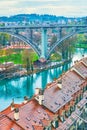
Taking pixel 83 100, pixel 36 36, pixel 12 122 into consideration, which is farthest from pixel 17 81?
pixel 36 36

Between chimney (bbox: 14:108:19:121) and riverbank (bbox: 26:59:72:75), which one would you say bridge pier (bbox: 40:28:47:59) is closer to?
riverbank (bbox: 26:59:72:75)

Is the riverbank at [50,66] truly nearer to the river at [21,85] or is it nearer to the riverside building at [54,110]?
the river at [21,85]

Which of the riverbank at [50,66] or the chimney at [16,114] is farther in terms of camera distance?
the riverbank at [50,66]

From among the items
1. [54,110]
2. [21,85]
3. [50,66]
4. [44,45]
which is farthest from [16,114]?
[44,45]

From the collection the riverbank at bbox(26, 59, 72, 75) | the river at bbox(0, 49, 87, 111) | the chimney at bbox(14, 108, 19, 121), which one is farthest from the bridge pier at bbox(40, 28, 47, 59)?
the chimney at bbox(14, 108, 19, 121)

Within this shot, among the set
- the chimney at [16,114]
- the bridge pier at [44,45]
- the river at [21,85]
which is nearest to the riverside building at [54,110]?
the chimney at [16,114]

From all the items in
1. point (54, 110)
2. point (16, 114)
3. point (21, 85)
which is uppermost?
point (16, 114)

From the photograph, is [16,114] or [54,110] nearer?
[16,114]

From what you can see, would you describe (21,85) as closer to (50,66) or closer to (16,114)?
(50,66)
